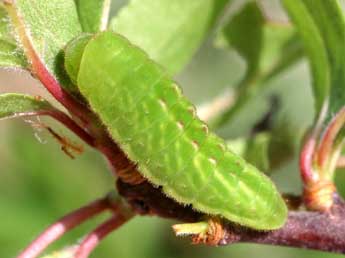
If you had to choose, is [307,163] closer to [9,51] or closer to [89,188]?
[9,51]

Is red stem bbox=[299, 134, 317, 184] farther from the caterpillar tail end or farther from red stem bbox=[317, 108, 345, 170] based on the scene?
the caterpillar tail end

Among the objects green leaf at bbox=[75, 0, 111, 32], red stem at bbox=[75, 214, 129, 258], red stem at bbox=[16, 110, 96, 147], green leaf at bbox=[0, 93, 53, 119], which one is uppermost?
green leaf at bbox=[75, 0, 111, 32]

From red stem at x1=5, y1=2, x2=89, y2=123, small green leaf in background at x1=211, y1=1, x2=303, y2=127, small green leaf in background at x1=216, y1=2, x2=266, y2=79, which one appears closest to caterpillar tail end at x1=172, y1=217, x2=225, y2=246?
red stem at x1=5, y1=2, x2=89, y2=123

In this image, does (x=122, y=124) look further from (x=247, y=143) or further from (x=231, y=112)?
(x=231, y=112)

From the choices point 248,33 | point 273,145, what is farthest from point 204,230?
point 248,33

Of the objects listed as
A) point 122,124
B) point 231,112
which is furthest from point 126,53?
point 231,112

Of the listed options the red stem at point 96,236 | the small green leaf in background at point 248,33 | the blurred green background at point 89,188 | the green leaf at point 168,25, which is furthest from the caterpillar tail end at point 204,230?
the blurred green background at point 89,188
